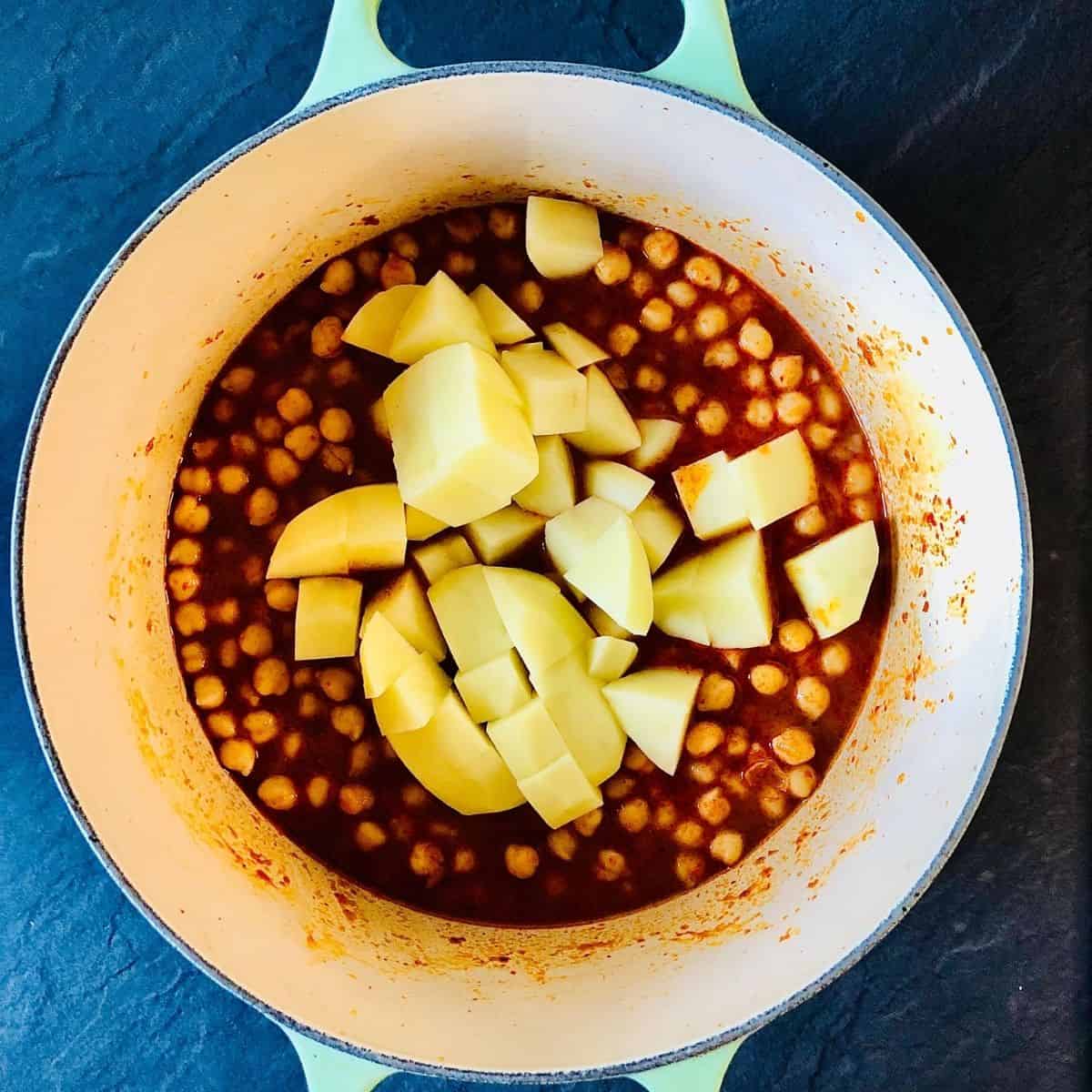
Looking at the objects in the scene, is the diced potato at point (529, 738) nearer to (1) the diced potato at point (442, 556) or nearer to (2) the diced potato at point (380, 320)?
(1) the diced potato at point (442, 556)

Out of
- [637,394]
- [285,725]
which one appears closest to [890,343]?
[637,394]

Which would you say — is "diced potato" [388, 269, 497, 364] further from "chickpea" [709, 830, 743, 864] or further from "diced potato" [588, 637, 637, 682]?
"chickpea" [709, 830, 743, 864]

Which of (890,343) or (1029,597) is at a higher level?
(890,343)

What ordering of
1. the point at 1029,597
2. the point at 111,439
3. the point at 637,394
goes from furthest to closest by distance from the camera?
the point at 637,394, the point at 111,439, the point at 1029,597

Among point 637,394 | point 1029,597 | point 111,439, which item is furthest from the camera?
point 637,394

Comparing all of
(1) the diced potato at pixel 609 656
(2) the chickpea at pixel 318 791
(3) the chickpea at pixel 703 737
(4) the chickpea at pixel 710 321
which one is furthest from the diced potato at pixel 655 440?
(2) the chickpea at pixel 318 791

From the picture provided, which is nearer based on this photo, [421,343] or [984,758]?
[984,758]

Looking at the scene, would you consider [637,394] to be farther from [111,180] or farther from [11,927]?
[11,927]

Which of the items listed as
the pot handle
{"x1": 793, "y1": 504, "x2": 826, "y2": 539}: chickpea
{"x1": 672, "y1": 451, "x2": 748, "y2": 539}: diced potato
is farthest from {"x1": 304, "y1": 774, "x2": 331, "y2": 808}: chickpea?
the pot handle
